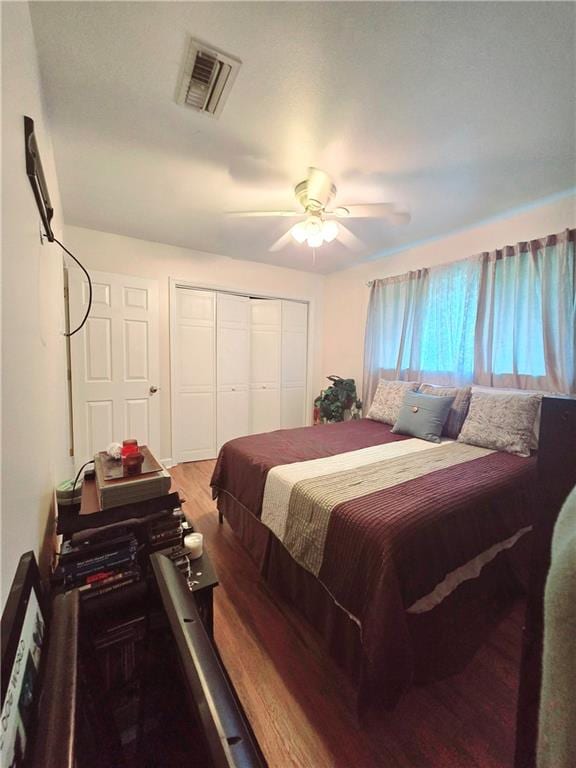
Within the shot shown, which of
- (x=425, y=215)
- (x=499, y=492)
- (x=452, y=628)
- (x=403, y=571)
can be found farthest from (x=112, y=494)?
(x=425, y=215)

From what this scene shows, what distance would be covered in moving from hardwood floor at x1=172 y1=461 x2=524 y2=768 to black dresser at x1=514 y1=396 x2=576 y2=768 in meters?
0.76

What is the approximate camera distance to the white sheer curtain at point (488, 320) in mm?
2217

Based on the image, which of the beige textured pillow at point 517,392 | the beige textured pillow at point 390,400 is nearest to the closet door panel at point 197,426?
the beige textured pillow at point 390,400

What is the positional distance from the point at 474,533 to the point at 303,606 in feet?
2.84

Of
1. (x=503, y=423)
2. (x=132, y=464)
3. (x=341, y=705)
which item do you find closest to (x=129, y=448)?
(x=132, y=464)

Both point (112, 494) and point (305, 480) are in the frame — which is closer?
point (112, 494)

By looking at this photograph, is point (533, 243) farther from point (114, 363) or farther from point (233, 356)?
point (114, 363)

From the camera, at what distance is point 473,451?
2090 mm

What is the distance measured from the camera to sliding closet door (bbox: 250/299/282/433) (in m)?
4.08

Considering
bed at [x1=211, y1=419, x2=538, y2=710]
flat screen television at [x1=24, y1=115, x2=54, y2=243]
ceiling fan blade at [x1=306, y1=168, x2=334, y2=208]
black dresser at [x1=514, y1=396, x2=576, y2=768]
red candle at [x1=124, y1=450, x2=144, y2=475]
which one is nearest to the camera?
black dresser at [x1=514, y1=396, x2=576, y2=768]

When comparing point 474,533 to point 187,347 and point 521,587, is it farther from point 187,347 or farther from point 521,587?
point 187,347

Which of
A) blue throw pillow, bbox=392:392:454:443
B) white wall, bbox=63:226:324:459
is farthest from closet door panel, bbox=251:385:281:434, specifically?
blue throw pillow, bbox=392:392:454:443

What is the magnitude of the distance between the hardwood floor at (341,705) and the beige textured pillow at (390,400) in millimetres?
1625

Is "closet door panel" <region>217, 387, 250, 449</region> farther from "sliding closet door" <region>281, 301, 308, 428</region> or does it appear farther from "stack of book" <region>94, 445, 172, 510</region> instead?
"stack of book" <region>94, 445, 172, 510</region>
